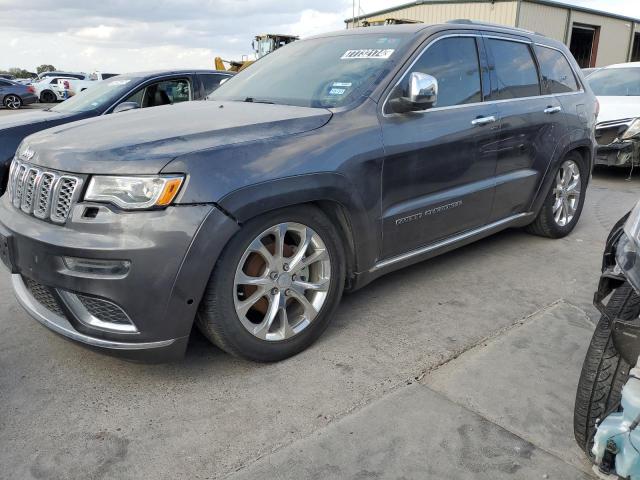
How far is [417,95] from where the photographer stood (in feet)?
10.1

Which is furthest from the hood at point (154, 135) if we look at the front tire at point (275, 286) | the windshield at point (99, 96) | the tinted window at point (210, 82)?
the tinted window at point (210, 82)

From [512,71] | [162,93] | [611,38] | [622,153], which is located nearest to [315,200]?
[512,71]

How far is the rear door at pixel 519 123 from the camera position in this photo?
13.2ft

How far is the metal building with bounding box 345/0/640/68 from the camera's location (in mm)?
22406

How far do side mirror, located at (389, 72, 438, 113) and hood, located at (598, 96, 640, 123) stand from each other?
6097 mm

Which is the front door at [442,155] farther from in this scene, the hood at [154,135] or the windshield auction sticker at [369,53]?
the hood at [154,135]

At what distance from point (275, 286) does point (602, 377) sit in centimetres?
150

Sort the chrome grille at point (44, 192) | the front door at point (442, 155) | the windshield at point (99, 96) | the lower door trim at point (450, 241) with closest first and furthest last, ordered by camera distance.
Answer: the chrome grille at point (44, 192) < the front door at point (442, 155) < the lower door trim at point (450, 241) < the windshield at point (99, 96)

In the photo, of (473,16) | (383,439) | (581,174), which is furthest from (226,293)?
(473,16)

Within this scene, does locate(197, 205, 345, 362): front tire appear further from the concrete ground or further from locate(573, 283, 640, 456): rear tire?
locate(573, 283, 640, 456): rear tire

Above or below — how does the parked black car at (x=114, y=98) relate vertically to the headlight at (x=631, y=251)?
above

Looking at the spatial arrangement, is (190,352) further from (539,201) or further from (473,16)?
(473,16)

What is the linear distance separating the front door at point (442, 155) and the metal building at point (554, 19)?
16485 millimetres

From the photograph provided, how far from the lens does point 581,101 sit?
4.93m
